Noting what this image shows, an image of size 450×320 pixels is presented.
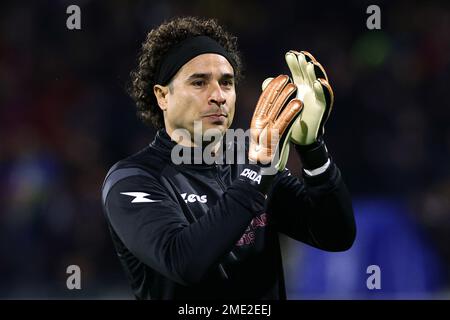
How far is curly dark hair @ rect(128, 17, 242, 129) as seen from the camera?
329cm

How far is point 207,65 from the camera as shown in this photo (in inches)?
121

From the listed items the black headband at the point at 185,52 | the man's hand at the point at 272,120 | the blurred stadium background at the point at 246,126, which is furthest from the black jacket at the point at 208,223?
the blurred stadium background at the point at 246,126

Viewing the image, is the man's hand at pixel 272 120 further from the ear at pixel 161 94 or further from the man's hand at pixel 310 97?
the ear at pixel 161 94

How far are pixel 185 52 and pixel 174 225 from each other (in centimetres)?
76

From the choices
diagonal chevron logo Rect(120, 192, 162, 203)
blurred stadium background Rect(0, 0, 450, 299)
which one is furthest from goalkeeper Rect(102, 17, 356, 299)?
blurred stadium background Rect(0, 0, 450, 299)

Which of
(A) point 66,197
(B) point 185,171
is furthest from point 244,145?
(A) point 66,197

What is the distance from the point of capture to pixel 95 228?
6938 millimetres

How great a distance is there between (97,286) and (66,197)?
3.29 ft

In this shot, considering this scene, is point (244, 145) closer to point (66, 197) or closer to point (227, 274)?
point (227, 274)

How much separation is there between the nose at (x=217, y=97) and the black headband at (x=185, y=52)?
18cm

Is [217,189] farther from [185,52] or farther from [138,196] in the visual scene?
[185,52]

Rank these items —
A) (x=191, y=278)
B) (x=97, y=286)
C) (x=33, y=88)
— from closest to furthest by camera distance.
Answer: (x=191, y=278)
(x=97, y=286)
(x=33, y=88)

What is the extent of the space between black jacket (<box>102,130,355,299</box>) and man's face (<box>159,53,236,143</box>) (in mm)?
153

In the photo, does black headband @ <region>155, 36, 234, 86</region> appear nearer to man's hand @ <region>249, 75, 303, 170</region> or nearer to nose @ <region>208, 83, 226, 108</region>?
nose @ <region>208, 83, 226, 108</region>
